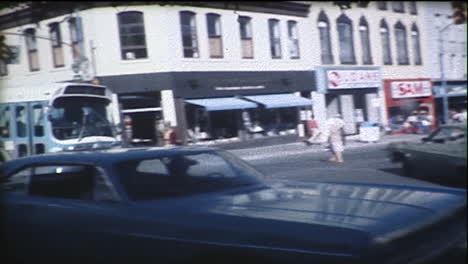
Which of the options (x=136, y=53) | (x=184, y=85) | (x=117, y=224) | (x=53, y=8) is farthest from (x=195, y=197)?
(x=136, y=53)

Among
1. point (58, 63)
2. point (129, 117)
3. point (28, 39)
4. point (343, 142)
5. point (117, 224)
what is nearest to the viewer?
point (117, 224)

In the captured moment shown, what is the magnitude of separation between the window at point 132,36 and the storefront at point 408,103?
10.3 feet

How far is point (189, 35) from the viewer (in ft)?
19.9

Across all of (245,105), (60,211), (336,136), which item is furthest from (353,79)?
(60,211)

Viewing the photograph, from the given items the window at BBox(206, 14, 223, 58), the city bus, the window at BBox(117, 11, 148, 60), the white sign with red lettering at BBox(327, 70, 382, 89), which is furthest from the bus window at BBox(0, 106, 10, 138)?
the white sign with red lettering at BBox(327, 70, 382, 89)

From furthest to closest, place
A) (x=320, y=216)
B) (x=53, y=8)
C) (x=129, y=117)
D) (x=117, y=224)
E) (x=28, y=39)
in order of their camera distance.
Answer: (x=129, y=117)
(x=28, y=39)
(x=53, y=8)
(x=117, y=224)
(x=320, y=216)

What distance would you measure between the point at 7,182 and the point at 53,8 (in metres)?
1.28

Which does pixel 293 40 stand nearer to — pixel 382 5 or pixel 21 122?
pixel 382 5

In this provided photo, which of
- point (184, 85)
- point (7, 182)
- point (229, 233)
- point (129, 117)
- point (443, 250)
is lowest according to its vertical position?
point (443, 250)

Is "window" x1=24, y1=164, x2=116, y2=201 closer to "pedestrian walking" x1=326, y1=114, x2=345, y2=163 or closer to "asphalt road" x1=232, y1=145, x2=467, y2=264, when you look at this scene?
"asphalt road" x1=232, y1=145, x2=467, y2=264

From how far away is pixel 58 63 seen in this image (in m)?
4.61

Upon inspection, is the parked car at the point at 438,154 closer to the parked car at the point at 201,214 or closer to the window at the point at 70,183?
the parked car at the point at 201,214

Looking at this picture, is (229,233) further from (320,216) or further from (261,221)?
(320,216)

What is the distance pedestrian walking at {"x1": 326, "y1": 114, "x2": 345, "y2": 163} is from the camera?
503 centimetres
